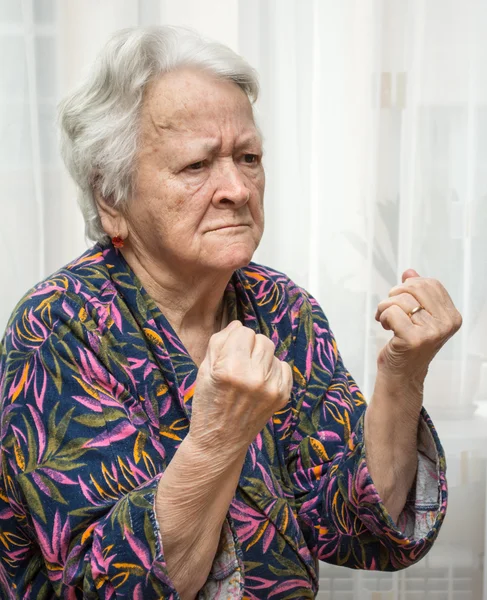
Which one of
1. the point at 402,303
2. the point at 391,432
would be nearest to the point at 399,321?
the point at 402,303

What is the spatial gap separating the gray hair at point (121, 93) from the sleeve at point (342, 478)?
45 centimetres

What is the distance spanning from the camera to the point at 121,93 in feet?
4.50

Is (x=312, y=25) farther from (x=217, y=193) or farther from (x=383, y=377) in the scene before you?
(x=383, y=377)

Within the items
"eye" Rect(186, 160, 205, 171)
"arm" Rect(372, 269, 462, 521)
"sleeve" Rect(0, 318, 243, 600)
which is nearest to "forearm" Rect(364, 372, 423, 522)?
"arm" Rect(372, 269, 462, 521)

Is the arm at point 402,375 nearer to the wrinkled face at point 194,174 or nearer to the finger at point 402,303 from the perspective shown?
the finger at point 402,303

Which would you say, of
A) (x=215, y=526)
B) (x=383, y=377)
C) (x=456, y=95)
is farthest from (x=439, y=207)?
(x=215, y=526)

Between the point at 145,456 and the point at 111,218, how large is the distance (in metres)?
0.42

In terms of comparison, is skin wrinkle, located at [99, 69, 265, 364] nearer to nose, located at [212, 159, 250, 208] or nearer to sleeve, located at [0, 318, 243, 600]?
nose, located at [212, 159, 250, 208]

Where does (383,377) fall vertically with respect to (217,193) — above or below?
below

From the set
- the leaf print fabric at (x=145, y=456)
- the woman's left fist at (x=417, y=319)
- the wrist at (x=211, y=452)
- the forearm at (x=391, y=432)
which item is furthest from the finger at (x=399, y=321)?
the wrist at (x=211, y=452)

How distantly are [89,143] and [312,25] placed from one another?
92 centimetres

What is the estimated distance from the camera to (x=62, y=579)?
1.19 m

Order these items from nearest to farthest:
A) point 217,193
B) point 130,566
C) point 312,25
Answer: point 130,566, point 217,193, point 312,25

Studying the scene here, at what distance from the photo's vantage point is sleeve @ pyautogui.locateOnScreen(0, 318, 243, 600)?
3.63 ft
